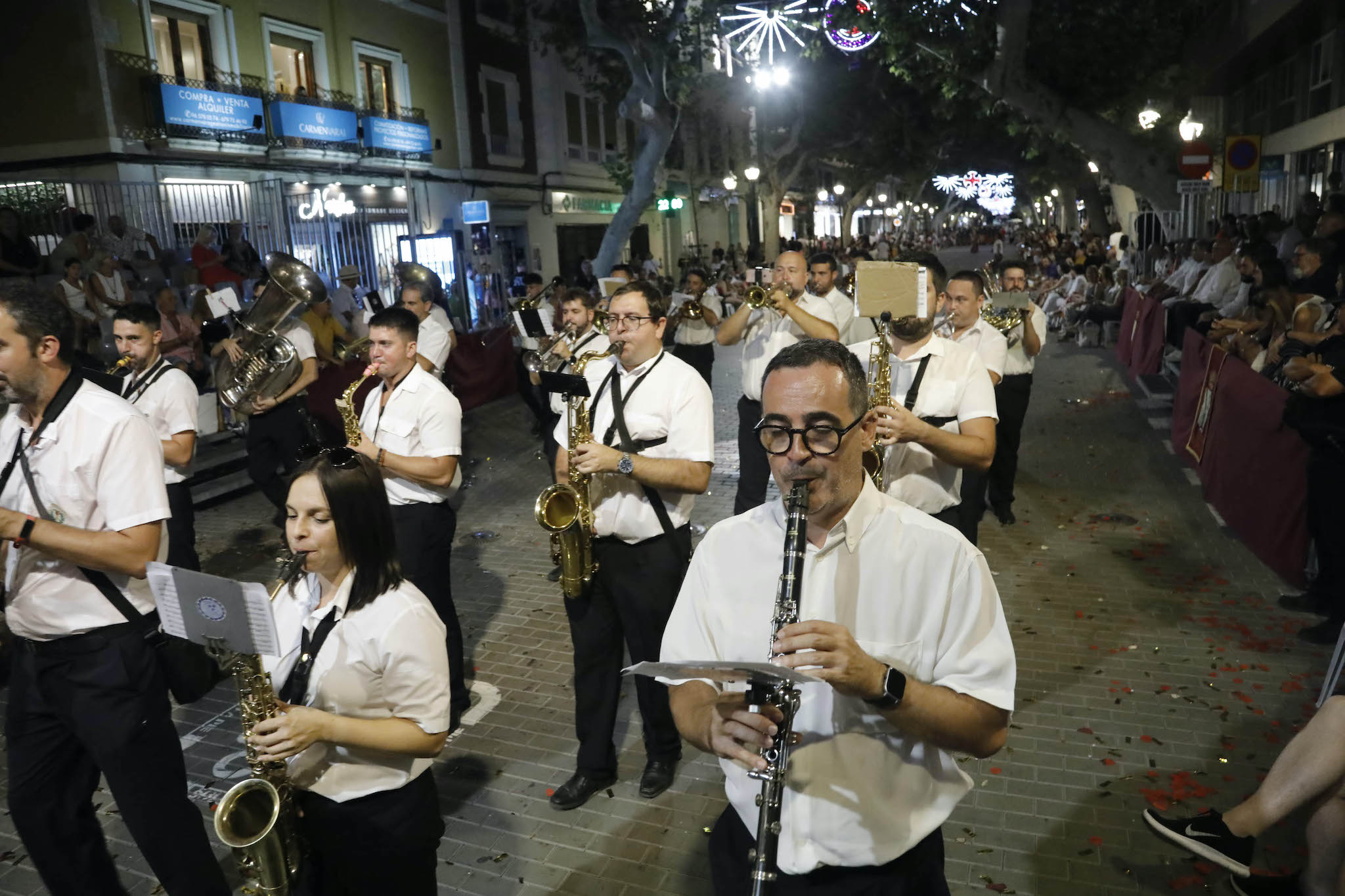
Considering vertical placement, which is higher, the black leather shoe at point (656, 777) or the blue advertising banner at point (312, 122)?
the blue advertising banner at point (312, 122)

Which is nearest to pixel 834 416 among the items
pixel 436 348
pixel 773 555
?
pixel 773 555

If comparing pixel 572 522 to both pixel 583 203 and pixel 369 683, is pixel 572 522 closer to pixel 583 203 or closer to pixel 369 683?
pixel 369 683

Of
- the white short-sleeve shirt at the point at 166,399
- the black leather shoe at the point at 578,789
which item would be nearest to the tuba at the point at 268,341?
the white short-sleeve shirt at the point at 166,399

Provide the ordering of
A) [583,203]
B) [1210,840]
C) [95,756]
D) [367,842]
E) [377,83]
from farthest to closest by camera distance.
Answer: [583,203] < [377,83] < [1210,840] < [95,756] < [367,842]

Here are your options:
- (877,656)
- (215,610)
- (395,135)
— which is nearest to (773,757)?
(877,656)

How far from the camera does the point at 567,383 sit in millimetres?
4203

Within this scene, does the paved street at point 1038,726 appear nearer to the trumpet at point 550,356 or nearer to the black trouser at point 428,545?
the black trouser at point 428,545

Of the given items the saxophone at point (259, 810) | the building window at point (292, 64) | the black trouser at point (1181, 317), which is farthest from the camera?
the building window at point (292, 64)

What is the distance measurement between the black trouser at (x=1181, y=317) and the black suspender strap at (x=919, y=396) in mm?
9523

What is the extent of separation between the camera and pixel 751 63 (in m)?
24.4

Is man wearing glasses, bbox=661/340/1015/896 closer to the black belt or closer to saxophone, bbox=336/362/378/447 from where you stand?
the black belt

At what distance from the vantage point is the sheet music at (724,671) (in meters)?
1.74

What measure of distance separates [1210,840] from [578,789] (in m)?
2.61

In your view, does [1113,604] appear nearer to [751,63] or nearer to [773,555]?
[773,555]
